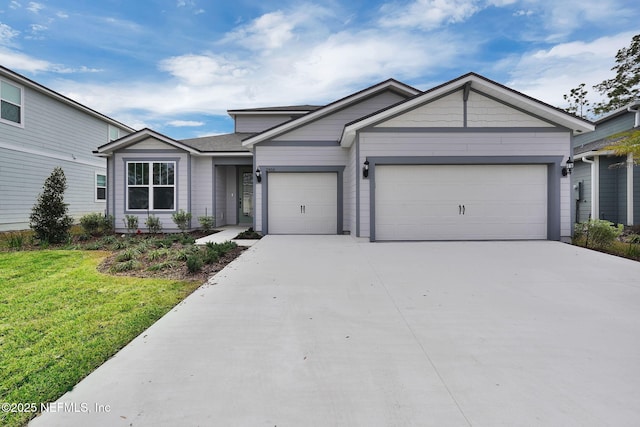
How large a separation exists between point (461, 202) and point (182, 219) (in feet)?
30.4

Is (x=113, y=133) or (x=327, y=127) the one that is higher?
(x=113, y=133)

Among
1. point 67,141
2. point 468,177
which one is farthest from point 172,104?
point 468,177

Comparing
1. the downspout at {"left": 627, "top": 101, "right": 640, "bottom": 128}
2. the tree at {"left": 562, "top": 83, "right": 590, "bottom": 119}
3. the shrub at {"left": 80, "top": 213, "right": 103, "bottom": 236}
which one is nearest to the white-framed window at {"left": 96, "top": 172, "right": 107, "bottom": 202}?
the shrub at {"left": 80, "top": 213, "right": 103, "bottom": 236}

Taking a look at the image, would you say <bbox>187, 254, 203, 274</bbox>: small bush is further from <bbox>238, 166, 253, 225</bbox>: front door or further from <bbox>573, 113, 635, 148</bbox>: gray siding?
<bbox>573, 113, 635, 148</bbox>: gray siding

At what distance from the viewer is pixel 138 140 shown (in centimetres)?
1171

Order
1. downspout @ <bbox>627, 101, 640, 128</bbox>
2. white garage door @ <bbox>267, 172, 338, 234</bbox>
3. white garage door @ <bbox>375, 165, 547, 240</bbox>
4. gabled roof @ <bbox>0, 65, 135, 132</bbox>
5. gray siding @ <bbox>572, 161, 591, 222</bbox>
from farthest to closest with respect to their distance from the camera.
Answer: gray siding @ <bbox>572, 161, 591, 222</bbox> → downspout @ <bbox>627, 101, 640, 128</bbox> → gabled roof @ <bbox>0, 65, 135, 132</bbox> → white garage door @ <bbox>267, 172, 338, 234</bbox> → white garage door @ <bbox>375, 165, 547, 240</bbox>

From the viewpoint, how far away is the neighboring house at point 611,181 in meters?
A: 12.1

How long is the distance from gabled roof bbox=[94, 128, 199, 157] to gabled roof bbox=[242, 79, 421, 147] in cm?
284

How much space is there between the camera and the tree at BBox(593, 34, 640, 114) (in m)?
20.8

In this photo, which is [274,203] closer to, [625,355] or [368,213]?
[368,213]

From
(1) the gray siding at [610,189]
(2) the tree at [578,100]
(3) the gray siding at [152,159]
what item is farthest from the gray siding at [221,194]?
(2) the tree at [578,100]

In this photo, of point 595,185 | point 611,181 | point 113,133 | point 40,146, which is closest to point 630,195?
point 611,181

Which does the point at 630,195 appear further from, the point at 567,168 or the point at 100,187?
the point at 100,187

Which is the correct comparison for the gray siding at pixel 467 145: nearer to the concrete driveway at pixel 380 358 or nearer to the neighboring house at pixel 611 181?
the concrete driveway at pixel 380 358
